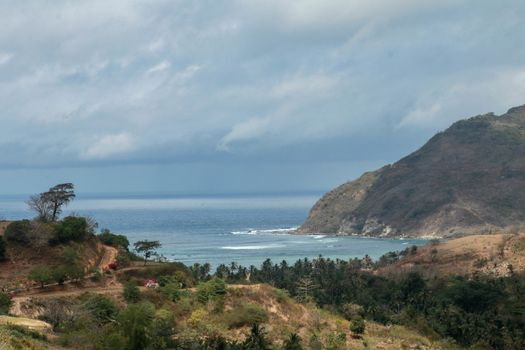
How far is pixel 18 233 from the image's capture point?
6850 cm

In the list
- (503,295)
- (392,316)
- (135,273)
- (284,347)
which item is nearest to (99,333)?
(284,347)

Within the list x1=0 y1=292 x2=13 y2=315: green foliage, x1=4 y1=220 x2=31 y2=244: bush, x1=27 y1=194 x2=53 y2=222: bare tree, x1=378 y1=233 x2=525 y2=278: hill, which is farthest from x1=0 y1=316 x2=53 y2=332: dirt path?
x1=378 y1=233 x2=525 y2=278: hill

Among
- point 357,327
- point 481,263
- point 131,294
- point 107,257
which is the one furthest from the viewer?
point 481,263

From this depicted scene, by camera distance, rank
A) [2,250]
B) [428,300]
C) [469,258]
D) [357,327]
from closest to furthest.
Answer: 1. [357,327]
2. [2,250]
3. [428,300]
4. [469,258]

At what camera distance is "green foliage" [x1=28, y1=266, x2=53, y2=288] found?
58156 mm

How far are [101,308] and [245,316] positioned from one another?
40.2ft

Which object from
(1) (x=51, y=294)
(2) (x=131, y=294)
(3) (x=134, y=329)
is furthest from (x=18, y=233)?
(3) (x=134, y=329)

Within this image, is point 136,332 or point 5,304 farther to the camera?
point 5,304

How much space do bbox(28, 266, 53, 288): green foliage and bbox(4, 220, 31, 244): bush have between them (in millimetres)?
10197

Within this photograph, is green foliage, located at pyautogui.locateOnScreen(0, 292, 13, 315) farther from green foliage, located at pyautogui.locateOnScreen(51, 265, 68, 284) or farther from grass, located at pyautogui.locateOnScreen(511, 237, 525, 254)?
grass, located at pyautogui.locateOnScreen(511, 237, 525, 254)

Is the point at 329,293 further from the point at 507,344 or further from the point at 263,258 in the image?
the point at 263,258

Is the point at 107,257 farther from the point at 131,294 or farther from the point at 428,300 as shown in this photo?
the point at 428,300

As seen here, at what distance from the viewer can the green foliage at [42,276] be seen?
58156mm

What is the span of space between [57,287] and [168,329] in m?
19.2
